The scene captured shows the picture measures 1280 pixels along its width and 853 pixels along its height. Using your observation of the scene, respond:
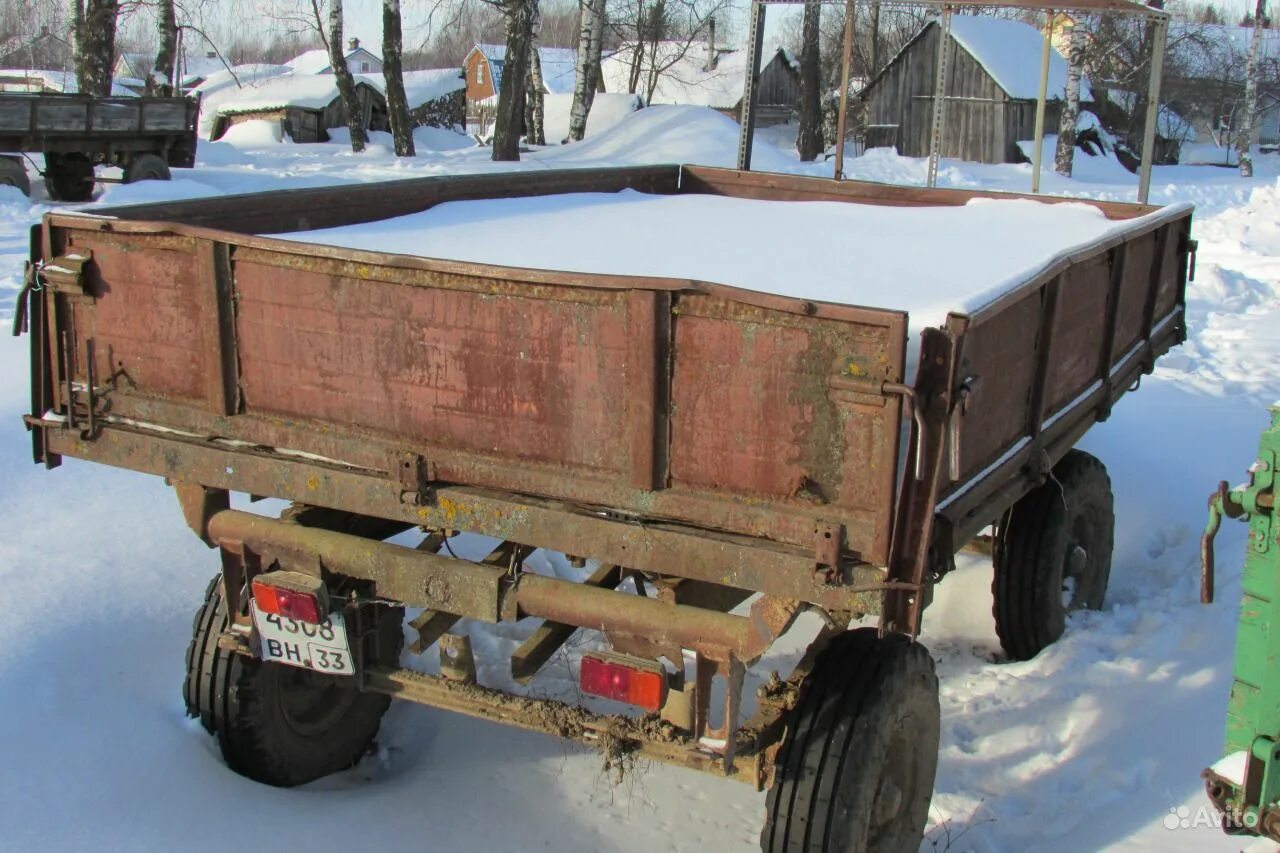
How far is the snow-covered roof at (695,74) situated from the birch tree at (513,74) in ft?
87.2

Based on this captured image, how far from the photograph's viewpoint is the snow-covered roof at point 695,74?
158ft

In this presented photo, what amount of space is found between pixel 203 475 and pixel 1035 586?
286cm

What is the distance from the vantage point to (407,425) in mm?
3047

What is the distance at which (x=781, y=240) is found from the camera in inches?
193

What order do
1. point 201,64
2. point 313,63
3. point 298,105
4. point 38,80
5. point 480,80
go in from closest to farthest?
1. point 298,105
2. point 480,80
3. point 38,80
4. point 313,63
5. point 201,64

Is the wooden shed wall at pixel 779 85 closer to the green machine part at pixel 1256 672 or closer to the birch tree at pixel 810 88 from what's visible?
the birch tree at pixel 810 88

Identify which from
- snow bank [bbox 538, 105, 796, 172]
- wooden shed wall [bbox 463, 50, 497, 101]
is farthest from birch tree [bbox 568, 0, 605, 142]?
wooden shed wall [bbox 463, 50, 497, 101]

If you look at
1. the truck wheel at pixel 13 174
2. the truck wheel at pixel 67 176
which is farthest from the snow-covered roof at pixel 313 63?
the truck wheel at pixel 13 174

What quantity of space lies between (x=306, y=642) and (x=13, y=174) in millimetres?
13455

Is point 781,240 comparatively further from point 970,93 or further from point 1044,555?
point 970,93

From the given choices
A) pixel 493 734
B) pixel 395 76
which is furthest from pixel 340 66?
pixel 493 734

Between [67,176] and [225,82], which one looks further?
[225,82]

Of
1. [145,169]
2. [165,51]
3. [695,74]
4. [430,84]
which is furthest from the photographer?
[695,74]

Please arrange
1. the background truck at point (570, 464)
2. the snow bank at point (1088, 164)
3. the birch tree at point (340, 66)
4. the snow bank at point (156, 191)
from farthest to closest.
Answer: the snow bank at point (1088, 164)
the birch tree at point (340, 66)
the snow bank at point (156, 191)
the background truck at point (570, 464)
